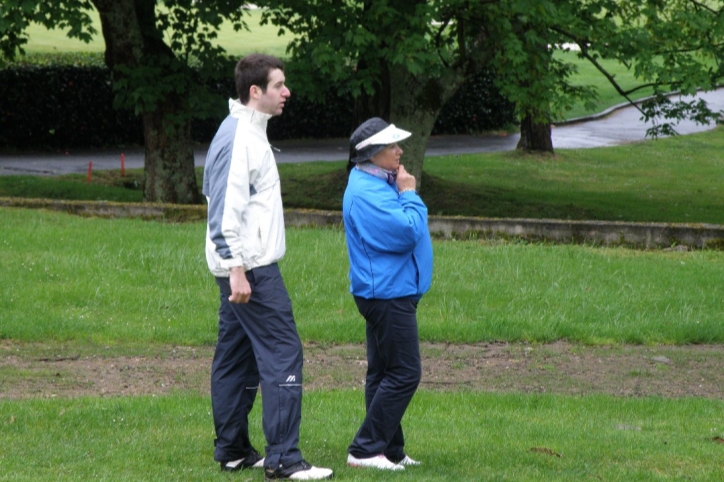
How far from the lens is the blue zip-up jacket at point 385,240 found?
4637mm

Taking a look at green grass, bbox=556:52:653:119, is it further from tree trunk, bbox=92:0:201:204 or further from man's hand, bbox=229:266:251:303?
man's hand, bbox=229:266:251:303

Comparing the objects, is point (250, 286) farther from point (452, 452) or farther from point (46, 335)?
point (46, 335)

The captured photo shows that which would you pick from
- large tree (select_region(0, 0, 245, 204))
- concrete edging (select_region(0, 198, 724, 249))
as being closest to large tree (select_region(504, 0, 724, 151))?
concrete edging (select_region(0, 198, 724, 249))

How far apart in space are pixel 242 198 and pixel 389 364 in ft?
3.48

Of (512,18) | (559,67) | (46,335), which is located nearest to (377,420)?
(46,335)

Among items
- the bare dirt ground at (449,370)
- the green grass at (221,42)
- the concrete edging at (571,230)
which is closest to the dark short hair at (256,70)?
the bare dirt ground at (449,370)

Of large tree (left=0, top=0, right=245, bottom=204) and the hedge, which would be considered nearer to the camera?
large tree (left=0, top=0, right=245, bottom=204)

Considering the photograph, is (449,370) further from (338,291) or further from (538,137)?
(538,137)

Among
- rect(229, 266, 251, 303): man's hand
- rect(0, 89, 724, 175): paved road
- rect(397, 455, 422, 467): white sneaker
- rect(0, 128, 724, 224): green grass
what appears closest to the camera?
rect(229, 266, 251, 303): man's hand

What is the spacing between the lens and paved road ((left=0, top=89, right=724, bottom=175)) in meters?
22.5

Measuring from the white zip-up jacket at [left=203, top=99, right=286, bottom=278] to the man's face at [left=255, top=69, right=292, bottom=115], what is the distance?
36 mm

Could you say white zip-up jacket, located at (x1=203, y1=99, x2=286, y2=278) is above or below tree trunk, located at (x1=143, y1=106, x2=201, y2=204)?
above

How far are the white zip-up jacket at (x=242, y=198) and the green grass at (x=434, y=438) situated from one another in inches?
41.0

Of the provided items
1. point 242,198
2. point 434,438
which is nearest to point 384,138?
point 242,198
